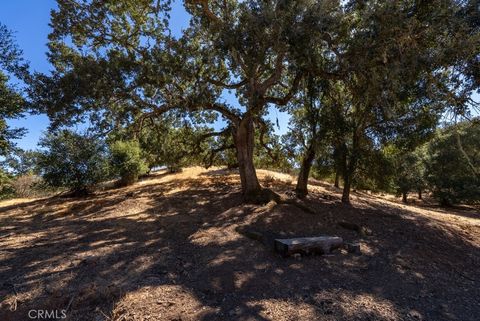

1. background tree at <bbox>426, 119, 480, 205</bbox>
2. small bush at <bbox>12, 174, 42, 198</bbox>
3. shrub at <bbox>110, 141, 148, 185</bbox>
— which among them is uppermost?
background tree at <bbox>426, 119, 480, 205</bbox>

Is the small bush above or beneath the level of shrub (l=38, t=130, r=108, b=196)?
beneath

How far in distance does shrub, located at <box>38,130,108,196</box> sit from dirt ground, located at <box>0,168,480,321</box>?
3.57 m

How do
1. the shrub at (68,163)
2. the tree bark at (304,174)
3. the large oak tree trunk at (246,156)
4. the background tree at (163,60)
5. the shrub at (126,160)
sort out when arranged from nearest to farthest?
the background tree at (163,60) < the large oak tree trunk at (246,156) < the tree bark at (304,174) < the shrub at (68,163) < the shrub at (126,160)

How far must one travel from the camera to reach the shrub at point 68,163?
1238cm

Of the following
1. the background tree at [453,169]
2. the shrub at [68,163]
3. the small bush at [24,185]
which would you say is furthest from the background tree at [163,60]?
the small bush at [24,185]

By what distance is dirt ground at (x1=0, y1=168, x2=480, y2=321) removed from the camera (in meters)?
3.61

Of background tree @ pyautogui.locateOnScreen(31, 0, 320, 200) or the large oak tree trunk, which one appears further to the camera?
the large oak tree trunk

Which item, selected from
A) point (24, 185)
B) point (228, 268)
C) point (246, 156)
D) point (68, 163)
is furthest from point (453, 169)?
point (24, 185)

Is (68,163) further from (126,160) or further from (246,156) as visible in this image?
(246,156)

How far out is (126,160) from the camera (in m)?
14.5

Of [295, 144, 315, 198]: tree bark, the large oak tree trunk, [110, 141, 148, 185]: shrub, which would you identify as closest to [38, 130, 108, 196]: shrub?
[110, 141, 148, 185]: shrub

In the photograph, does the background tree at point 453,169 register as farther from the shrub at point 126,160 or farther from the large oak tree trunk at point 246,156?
the shrub at point 126,160

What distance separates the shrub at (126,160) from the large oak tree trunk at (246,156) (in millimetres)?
6647

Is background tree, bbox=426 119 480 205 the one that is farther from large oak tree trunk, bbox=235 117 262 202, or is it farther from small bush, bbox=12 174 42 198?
small bush, bbox=12 174 42 198
